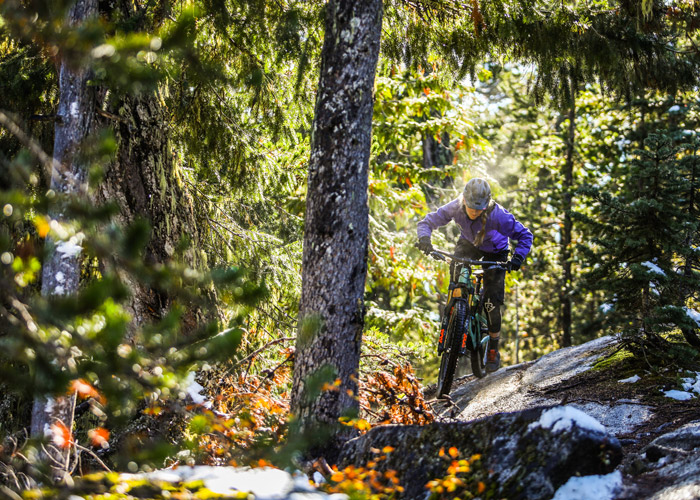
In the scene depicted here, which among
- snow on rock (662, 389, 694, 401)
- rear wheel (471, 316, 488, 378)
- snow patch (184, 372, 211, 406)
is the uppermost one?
snow patch (184, 372, 211, 406)

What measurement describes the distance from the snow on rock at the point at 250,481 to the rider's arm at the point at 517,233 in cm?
450

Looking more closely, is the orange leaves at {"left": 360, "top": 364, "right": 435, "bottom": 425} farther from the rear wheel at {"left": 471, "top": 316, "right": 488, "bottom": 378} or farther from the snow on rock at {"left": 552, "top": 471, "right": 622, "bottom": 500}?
the snow on rock at {"left": 552, "top": 471, "right": 622, "bottom": 500}

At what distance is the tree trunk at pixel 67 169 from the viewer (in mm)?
3854

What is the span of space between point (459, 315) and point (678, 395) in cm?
225

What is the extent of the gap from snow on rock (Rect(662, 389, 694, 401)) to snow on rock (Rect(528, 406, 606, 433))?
2.50m

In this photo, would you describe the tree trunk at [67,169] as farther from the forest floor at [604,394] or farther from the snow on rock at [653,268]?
the snow on rock at [653,268]

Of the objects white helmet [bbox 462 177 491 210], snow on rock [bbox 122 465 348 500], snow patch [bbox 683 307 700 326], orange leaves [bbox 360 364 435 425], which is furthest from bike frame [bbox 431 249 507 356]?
snow on rock [bbox 122 465 348 500]

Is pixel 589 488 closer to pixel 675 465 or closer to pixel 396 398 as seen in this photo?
pixel 675 465

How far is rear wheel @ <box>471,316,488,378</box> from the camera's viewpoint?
721 cm

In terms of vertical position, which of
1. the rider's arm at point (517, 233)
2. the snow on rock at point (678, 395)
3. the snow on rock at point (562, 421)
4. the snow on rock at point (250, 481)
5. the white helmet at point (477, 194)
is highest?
the white helmet at point (477, 194)

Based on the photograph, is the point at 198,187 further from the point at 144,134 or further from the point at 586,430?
the point at 586,430

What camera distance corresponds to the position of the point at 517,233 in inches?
272

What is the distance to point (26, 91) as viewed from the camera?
16.2 ft

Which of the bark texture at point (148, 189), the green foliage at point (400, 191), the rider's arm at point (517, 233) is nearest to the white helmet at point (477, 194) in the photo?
the rider's arm at point (517, 233)
